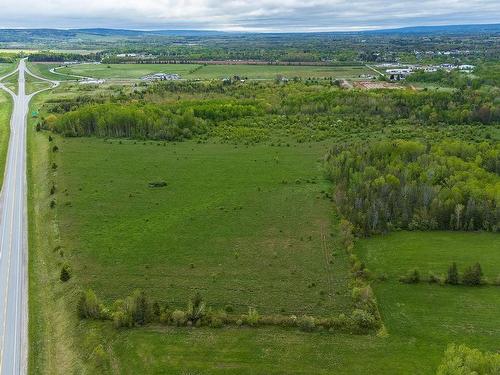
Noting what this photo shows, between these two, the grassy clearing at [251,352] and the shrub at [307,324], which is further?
the shrub at [307,324]

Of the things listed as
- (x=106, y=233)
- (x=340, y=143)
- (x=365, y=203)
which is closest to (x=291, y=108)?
(x=340, y=143)

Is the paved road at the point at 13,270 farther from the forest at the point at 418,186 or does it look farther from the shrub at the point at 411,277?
the forest at the point at 418,186

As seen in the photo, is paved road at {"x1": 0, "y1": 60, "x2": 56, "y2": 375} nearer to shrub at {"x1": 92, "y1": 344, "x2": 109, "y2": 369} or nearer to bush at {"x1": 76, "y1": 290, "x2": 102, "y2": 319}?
bush at {"x1": 76, "y1": 290, "x2": 102, "y2": 319}

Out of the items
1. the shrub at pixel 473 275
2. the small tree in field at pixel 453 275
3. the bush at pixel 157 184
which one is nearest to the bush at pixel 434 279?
the small tree in field at pixel 453 275

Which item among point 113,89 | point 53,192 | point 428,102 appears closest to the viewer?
point 53,192

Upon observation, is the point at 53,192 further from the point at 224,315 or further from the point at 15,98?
the point at 15,98

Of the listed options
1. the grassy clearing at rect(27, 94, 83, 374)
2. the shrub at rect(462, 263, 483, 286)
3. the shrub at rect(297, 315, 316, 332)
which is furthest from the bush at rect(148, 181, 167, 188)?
the shrub at rect(462, 263, 483, 286)
